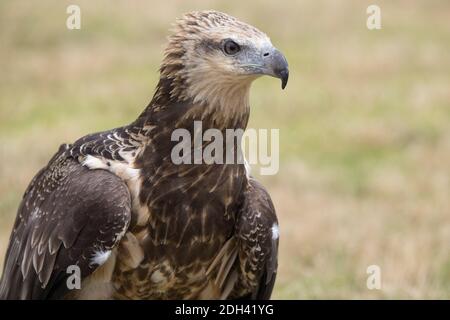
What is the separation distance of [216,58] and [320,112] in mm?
9953

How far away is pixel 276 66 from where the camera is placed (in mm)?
6020

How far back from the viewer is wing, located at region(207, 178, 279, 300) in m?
6.48

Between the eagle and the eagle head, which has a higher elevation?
the eagle head

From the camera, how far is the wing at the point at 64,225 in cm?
612

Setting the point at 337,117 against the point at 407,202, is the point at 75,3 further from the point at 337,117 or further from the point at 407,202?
the point at 407,202

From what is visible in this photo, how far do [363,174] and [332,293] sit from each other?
4.44 metres

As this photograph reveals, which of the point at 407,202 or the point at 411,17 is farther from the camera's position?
the point at 411,17

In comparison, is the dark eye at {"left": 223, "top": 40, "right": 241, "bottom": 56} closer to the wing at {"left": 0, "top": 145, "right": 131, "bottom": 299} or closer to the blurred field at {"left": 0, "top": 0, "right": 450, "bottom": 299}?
the wing at {"left": 0, "top": 145, "right": 131, "bottom": 299}

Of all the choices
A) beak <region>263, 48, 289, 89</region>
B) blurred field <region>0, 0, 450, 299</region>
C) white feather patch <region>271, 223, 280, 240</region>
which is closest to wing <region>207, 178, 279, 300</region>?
white feather patch <region>271, 223, 280, 240</region>

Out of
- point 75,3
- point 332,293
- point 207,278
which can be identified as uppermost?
point 75,3

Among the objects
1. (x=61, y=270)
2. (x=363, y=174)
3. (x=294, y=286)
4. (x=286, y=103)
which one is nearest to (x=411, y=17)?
(x=286, y=103)

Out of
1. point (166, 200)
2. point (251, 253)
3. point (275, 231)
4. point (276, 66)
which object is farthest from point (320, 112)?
point (276, 66)

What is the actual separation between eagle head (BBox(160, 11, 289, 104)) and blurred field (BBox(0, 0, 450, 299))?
3113 millimetres

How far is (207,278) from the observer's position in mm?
6629
